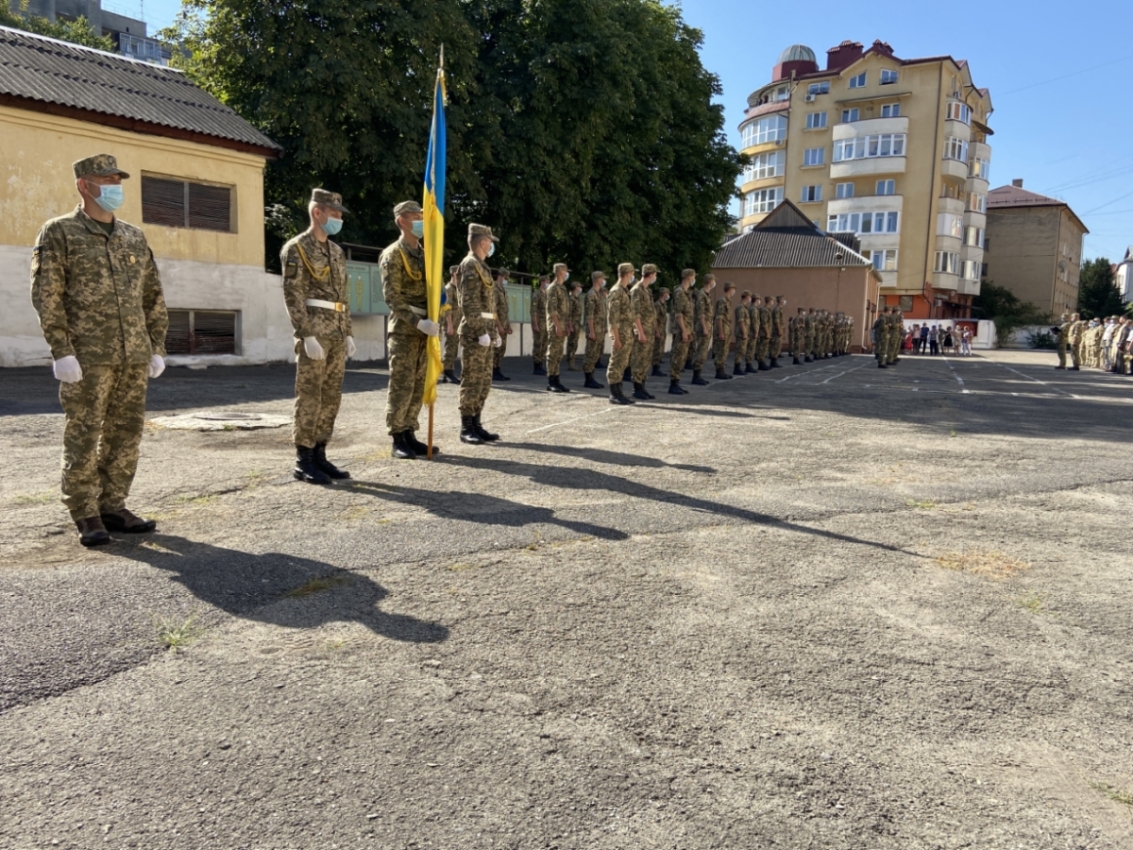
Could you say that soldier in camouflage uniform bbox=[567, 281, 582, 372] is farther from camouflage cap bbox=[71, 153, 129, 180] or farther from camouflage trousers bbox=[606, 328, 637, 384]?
camouflage cap bbox=[71, 153, 129, 180]

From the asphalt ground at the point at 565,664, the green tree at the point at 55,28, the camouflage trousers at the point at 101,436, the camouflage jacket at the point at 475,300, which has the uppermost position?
the green tree at the point at 55,28

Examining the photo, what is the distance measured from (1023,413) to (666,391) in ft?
18.3

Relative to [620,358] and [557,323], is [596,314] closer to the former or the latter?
[557,323]

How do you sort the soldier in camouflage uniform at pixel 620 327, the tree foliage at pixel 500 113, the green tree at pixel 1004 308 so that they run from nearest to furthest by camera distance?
the soldier in camouflage uniform at pixel 620 327 → the tree foliage at pixel 500 113 → the green tree at pixel 1004 308

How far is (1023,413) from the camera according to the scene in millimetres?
13336

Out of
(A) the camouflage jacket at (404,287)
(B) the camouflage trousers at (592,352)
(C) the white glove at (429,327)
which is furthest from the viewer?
(B) the camouflage trousers at (592,352)

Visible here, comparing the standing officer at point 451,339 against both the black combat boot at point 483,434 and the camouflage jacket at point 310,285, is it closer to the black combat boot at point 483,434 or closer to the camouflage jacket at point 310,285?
the black combat boot at point 483,434

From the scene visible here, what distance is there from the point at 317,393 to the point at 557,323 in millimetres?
9250

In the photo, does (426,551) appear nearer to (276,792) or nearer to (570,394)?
(276,792)

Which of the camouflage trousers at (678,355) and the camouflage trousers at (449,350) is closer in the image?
the camouflage trousers at (678,355)

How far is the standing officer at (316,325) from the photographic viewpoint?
6.47 m

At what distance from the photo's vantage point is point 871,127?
2366 inches

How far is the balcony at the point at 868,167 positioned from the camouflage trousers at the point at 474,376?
57586 millimetres

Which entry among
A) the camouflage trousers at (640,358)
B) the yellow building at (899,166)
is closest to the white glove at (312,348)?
the camouflage trousers at (640,358)
